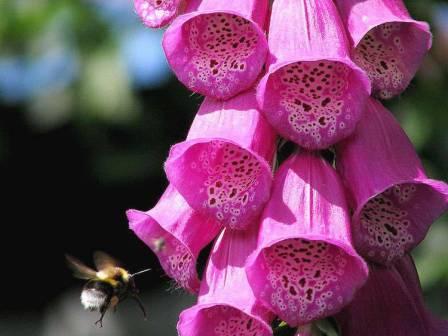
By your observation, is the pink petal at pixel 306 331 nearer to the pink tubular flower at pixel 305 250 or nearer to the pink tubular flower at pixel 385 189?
the pink tubular flower at pixel 305 250

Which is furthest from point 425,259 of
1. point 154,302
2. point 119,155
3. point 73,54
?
point 154,302

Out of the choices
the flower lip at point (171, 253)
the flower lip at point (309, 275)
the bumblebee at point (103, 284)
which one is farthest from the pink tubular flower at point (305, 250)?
the bumblebee at point (103, 284)

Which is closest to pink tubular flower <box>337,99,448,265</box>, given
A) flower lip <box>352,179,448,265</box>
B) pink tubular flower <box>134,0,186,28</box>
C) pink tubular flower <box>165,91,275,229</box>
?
flower lip <box>352,179,448,265</box>

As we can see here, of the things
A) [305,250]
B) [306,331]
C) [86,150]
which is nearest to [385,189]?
[305,250]

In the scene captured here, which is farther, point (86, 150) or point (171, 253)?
point (86, 150)

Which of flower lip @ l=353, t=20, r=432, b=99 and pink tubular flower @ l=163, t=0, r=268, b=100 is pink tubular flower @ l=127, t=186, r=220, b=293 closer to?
pink tubular flower @ l=163, t=0, r=268, b=100

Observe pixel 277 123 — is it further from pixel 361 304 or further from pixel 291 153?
pixel 361 304

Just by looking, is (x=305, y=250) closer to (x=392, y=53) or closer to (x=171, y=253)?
(x=171, y=253)
